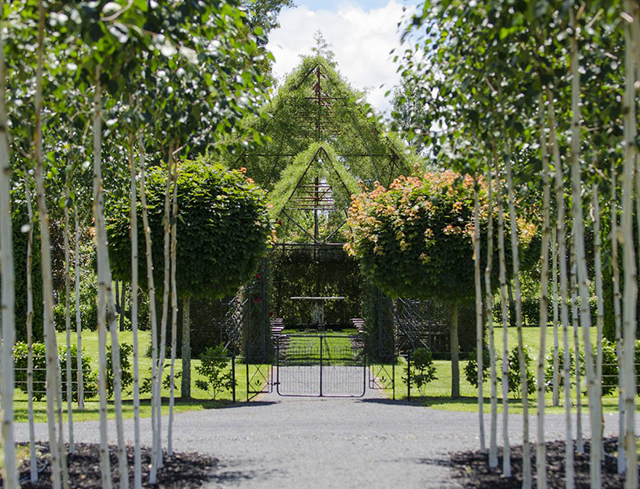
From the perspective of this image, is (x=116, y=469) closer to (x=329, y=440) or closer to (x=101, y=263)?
(x=329, y=440)

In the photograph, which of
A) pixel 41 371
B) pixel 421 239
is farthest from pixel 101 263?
pixel 41 371

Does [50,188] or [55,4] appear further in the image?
[50,188]

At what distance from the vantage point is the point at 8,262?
3.13 meters

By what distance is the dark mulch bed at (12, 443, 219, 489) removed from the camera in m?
5.43

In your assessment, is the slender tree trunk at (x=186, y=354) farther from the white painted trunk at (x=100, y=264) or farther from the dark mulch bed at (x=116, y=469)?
the white painted trunk at (x=100, y=264)

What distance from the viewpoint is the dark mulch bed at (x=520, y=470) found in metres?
5.21

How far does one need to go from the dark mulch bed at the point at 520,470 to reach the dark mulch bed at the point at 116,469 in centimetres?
207

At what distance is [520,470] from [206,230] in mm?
6216

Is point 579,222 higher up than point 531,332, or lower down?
higher up

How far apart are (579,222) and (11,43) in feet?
10.8

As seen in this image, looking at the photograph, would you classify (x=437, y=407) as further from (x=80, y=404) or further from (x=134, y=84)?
(x=134, y=84)

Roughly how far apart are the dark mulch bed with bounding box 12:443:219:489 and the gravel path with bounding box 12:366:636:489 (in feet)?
0.58

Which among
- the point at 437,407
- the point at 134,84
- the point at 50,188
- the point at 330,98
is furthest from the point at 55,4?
the point at 330,98

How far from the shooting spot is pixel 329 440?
7246mm
